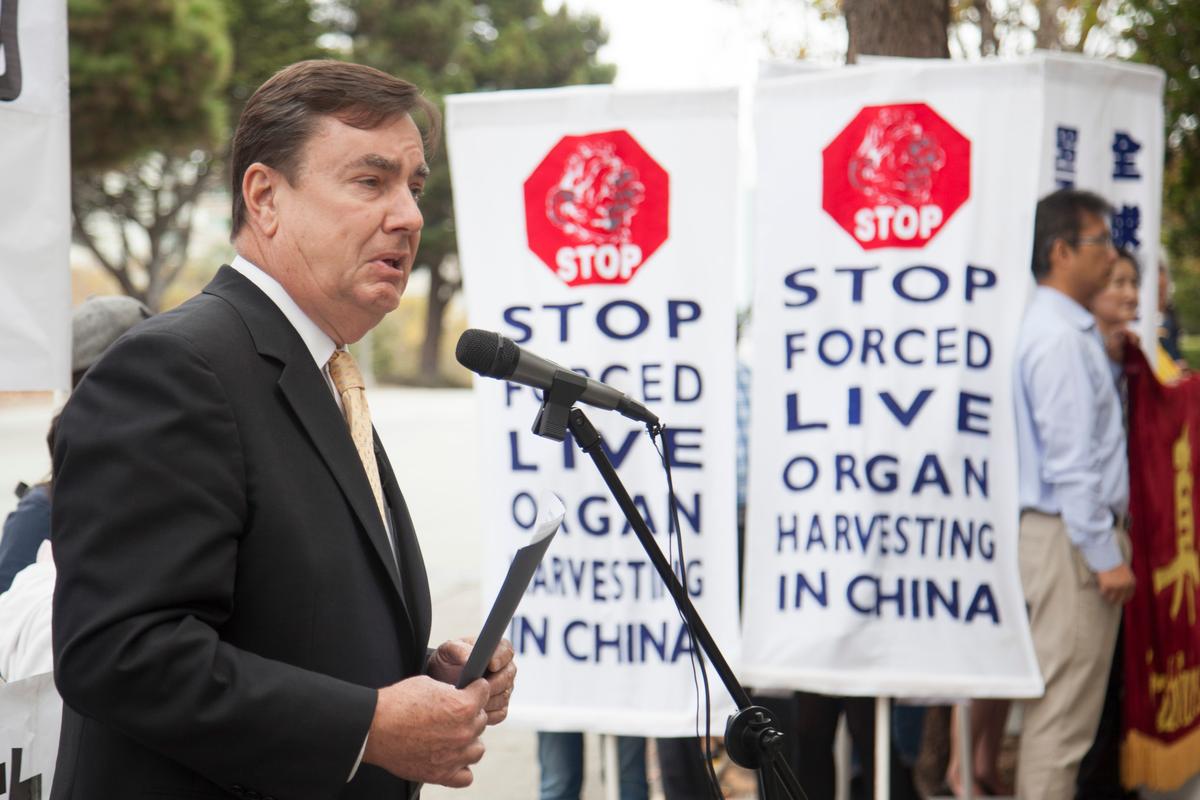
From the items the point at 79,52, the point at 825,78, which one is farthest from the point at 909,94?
the point at 79,52

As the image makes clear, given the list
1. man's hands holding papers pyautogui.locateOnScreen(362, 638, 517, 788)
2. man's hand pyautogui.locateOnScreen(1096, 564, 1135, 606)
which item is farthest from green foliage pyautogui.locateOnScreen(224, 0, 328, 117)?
man's hands holding papers pyautogui.locateOnScreen(362, 638, 517, 788)

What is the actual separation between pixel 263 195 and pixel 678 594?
0.88 meters

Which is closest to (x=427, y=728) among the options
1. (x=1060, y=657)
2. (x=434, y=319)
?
(x=1060, y=657)

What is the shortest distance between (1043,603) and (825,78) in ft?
5.79

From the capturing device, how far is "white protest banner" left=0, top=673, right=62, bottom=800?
2.15 metres

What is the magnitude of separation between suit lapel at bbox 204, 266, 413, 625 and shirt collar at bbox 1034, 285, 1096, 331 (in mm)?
2847

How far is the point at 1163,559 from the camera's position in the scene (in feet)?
13.1

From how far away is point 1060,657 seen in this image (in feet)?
12.5

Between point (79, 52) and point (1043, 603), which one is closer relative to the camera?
point (1043, 603)

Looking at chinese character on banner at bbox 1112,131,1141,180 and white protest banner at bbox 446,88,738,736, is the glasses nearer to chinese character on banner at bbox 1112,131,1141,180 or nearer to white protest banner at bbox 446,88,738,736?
chinese character on banner at bbox 1112,131,1141,180

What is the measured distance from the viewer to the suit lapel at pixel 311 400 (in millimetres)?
1556

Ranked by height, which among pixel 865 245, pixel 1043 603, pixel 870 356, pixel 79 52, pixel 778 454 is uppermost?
pixel 79 52

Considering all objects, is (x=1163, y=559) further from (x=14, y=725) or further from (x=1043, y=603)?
(x=14, y=725)

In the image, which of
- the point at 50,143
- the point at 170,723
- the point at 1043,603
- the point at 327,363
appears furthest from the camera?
the point at 1043,603
